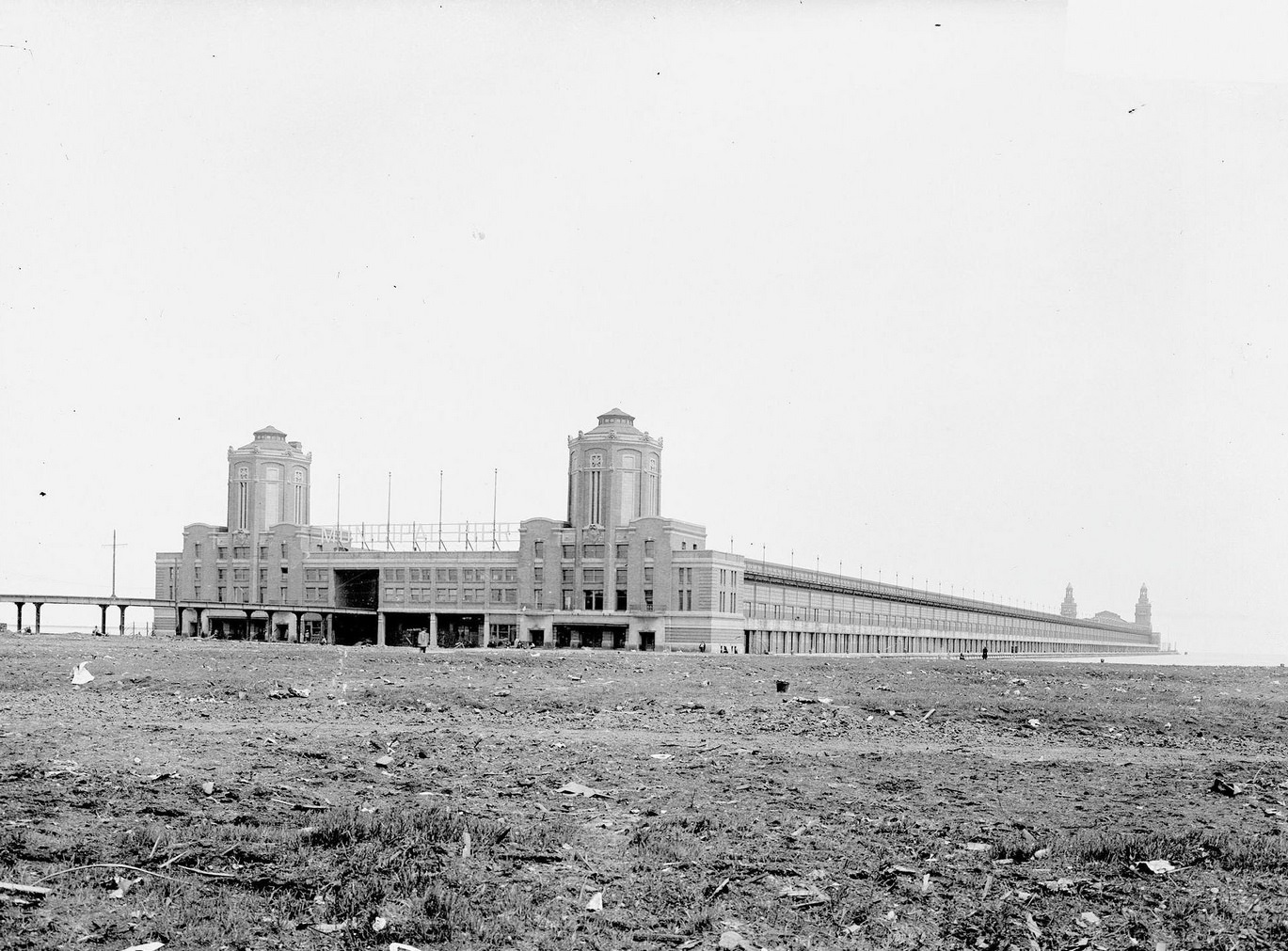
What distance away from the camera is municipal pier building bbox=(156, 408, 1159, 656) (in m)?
89.2

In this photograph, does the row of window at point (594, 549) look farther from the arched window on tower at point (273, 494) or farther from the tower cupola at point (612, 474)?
the arched window on tower at point (273, 494)

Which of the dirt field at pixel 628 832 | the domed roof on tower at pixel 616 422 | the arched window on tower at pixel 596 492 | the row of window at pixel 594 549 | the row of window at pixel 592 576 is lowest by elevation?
the dirt field at pixel 628 832

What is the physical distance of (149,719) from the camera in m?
20.9

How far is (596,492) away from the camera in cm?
9256

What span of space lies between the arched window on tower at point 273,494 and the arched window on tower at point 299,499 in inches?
99.9

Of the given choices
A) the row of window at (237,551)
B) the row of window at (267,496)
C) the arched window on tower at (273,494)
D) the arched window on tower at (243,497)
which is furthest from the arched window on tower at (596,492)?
the arched window on tower at (243,497)

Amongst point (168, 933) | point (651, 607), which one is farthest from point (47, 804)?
point (651, 607)

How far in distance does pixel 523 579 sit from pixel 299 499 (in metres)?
34.0

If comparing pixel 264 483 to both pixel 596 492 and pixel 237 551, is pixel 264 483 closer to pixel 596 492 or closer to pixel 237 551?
pixel 237 551

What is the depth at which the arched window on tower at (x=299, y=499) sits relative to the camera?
114094 mm

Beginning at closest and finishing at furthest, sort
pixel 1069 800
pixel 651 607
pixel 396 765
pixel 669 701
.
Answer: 1. pixel 1069 800
2. pixel 396 765
3. pixel 669 701
4. pixel 651 607

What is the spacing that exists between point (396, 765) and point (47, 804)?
15.7 ft

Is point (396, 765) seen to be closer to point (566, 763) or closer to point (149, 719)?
point (566, 763)

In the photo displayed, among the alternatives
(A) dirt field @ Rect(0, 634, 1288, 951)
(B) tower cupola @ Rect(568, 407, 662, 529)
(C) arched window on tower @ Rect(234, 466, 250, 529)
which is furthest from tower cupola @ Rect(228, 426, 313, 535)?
(A) dirt field @ Rect(0, 634, 1288, 951)
